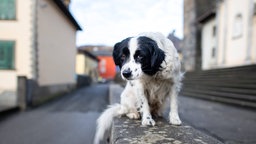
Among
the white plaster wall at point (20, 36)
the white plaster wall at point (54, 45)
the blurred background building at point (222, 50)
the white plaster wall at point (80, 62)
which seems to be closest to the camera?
the blurred background building at point (222, 50)

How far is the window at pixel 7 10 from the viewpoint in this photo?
12.5m

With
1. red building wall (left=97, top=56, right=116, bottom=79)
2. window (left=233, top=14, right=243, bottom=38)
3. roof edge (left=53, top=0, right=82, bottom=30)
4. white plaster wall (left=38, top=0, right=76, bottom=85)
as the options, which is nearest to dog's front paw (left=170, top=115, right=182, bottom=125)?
white plaster wall (left=38, top=0, right=76, bottom=85)

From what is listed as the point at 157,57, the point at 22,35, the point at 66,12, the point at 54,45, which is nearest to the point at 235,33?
the point at 66,12

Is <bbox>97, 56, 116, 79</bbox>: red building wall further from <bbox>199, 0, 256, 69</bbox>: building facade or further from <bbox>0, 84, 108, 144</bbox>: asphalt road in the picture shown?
<bbox>0, 84, 108, 144</bbox>: asphalt road

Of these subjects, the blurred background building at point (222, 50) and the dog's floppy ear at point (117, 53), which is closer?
the dog's floppy ear at point (117, 53)

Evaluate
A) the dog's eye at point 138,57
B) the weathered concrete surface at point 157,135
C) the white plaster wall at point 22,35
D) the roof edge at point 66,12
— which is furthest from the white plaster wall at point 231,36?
the dog's eye at point 138,57

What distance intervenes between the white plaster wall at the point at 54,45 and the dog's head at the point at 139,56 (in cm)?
1227

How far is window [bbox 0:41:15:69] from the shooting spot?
12.6 m

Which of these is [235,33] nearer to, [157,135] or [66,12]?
[66,12]

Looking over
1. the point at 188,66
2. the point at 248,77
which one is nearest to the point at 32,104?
the point at 248,77

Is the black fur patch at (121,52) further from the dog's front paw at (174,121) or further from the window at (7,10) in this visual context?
the window at (7,10)

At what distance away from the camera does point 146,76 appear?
2303mm

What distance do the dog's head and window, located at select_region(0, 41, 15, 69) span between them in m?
12.0

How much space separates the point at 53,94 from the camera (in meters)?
16.0
